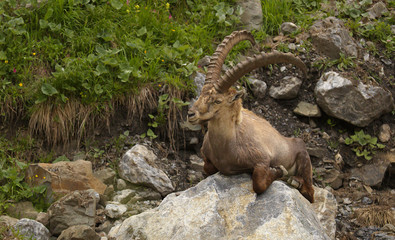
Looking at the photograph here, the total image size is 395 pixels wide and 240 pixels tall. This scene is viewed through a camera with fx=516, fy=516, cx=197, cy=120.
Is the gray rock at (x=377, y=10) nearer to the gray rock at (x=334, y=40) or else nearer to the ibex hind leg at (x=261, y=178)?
the gray rock at (x=334, y=40)

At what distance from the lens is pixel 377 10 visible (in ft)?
36.7

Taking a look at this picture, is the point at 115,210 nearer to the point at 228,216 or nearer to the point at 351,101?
the point at 228,216

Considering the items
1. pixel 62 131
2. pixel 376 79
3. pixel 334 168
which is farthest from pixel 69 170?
pixel 376 79

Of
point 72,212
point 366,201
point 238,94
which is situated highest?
point 238,94

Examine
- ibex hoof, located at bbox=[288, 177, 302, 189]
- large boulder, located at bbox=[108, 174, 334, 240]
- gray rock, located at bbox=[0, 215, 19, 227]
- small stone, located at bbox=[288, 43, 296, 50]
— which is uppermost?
small stone, located at bbox=[288, 43, 296, 50]

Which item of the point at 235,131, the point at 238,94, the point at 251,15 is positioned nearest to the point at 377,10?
the point at 251,15

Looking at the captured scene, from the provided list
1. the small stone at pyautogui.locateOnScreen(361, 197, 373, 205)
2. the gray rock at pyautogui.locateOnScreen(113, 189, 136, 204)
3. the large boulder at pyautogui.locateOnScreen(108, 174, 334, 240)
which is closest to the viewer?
the large boulder at pyautogui.locateOnScreen(108, 174, 334, 240)

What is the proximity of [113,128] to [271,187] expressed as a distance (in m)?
3.29

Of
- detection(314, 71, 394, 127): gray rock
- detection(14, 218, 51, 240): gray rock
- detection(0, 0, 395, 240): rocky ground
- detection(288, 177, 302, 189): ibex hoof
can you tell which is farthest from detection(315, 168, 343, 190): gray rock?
detection(14, 218, 51, 240): gray rock

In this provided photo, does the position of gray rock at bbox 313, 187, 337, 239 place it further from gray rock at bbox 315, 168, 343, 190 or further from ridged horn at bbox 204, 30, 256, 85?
ridged horn at bbox 204, 30, 256, 85

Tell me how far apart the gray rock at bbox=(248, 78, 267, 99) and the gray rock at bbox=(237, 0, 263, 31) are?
1445 millimetres

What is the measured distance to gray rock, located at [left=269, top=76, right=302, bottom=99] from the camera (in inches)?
378

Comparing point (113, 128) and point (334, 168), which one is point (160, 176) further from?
point (334, 168)

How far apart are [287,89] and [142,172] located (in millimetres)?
3352
